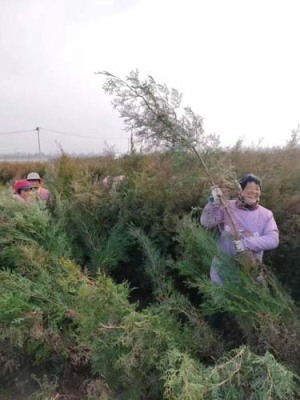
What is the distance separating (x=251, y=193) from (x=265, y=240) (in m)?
0.39

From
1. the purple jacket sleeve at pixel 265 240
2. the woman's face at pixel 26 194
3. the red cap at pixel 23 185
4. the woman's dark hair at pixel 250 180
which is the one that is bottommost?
the purple jacket sleeve at pixel 265 240

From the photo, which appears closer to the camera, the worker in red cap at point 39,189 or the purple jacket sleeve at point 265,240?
the purple jacket sleeve at point 265,240

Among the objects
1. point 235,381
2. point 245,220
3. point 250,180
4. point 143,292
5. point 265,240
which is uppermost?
point 250,180

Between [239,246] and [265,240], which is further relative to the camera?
[265,240]

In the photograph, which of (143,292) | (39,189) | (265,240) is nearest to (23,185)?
(39,189)

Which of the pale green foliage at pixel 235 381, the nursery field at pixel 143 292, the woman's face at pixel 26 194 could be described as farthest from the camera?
the woman's face at pixel 26 194

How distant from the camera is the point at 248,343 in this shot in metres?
2.91

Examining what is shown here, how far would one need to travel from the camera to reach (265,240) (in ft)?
11.6

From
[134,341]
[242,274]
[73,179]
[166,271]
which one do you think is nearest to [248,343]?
[242,274]

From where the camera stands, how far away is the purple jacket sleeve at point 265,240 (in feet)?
11.3

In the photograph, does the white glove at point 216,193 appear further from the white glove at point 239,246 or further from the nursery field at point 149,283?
the white glove at point 239,246

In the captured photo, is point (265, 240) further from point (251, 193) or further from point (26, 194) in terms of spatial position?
point (26, 194)

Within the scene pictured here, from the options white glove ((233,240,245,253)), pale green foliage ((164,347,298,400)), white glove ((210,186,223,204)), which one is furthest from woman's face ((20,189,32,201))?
pale green foliage ((164,347,298,400))

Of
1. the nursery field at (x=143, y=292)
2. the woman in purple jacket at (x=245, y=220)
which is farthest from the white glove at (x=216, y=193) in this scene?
the nursery field at (x=143, y=292)
